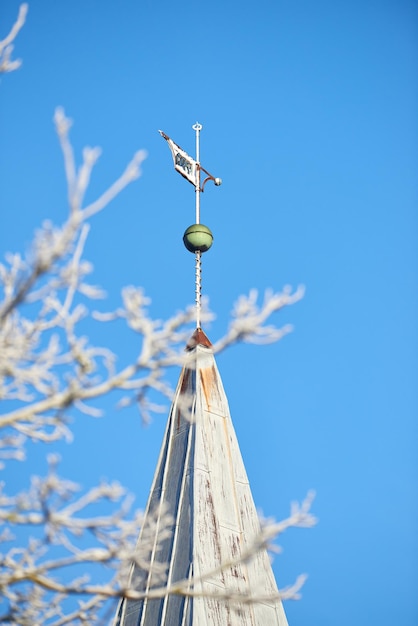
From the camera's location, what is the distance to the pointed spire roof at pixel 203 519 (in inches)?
758

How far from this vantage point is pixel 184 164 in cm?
2625

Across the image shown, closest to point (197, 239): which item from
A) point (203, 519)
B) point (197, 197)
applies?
point (197, 197)

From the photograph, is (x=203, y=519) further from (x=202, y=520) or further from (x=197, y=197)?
(x=197, y=197)

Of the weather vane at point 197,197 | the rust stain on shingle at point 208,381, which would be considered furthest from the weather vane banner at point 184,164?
the rust stain on shingle at point 208,381

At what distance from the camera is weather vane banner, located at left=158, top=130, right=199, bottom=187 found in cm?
2575

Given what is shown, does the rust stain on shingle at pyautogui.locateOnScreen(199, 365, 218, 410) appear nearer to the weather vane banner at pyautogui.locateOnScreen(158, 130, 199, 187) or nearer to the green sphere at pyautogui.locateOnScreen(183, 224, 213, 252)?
the green sphere at pyautogui.locateOnScreen(183, 224, 213, 252)

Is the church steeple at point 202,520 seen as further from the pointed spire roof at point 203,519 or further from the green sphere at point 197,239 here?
the green sphere at point 197,239

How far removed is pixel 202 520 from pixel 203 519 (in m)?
0.04

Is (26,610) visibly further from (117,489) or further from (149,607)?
(149,607)

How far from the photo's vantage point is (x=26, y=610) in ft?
33.7

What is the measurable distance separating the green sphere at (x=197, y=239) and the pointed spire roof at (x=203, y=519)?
106 inches

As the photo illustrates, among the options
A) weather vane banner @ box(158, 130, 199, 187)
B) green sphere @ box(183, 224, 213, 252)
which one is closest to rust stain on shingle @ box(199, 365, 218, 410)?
green sphere @ box(183, 224, 213, 252)

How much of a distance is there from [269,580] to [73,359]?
1223 centimetres

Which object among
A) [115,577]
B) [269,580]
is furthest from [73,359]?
[269,580]
